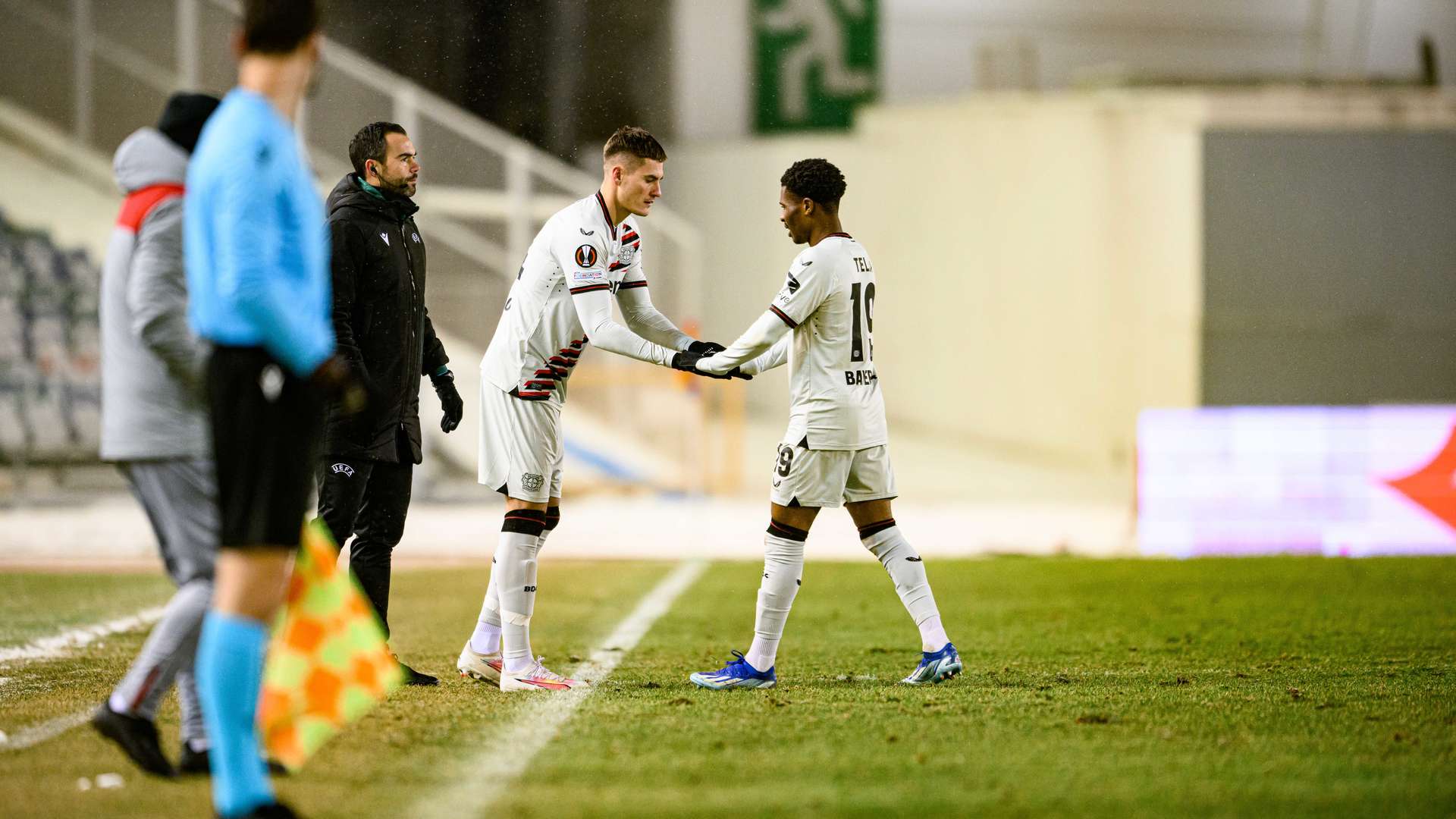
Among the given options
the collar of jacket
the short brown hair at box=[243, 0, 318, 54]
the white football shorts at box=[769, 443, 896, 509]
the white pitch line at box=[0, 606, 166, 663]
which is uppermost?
the short brown hair at box=[243, 0, 318, 54]

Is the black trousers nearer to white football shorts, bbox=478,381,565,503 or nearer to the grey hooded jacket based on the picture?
white football shorts, bbox=478,381,565,503

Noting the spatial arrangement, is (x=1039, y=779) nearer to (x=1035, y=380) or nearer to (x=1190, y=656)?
(x=1190, y=656)

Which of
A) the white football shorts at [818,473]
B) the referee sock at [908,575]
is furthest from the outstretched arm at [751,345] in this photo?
the referee sock at [908,575]

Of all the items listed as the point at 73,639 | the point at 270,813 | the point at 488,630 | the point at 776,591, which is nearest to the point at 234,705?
the point at 270,813

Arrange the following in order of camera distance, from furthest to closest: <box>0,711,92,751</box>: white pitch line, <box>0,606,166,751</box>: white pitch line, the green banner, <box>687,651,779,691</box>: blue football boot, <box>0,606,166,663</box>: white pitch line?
the green banner
<box>0,606,166,663</box>: white pitch line
<box>687,651,779,691</box>: blue football boot
<box>0,606,166,751</box>: white pitch line
<box>0,711,92,751</box>: white pitch line

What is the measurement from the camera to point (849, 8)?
2248cm

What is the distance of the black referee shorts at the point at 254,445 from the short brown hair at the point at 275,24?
704mm

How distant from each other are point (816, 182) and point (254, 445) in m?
2.77

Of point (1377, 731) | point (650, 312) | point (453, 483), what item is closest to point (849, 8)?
point (453, 483)

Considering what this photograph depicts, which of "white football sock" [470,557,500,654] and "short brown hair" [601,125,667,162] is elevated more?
"short brown hair" [601,125,667,162]

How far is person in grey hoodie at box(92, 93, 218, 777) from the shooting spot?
396 cm

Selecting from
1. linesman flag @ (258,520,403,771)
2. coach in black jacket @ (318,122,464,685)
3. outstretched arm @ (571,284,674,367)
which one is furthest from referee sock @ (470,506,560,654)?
linesman flag @ (258,520,403,771)

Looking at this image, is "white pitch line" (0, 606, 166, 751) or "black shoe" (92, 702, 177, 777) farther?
"white pitch line" (0, 606, 166, 751)

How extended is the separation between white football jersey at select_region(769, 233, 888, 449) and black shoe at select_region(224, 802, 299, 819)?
103 inches
